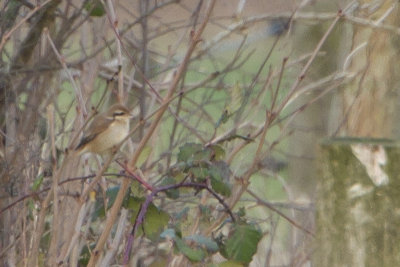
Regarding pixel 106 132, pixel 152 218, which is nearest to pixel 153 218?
pixel 152 218

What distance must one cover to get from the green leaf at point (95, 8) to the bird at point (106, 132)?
52 centimetres

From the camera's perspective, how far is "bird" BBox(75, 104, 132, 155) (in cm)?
345

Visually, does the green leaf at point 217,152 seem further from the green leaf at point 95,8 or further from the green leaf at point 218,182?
the green leaf at point 95,8

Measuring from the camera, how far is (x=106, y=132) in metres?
3.48

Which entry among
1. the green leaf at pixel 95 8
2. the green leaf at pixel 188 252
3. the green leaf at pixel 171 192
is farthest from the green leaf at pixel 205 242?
the green leaf at pixel 95 8

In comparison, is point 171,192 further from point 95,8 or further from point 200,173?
point 95,8

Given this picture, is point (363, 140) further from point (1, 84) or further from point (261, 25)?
point (261, 25)

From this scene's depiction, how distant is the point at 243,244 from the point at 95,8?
1810 millimetres

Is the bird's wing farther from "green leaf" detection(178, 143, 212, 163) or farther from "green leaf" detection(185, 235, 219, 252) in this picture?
"green leaf" detection(185, 235, 219, 252)

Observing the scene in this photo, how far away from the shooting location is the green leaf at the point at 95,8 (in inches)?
152

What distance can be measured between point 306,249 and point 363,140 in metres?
2.49

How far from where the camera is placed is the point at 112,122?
354cm

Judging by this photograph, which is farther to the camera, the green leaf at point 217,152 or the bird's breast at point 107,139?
the bird's breast at point 107,139

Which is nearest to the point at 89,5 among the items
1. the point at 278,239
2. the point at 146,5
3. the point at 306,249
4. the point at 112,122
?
the point at 146,5
